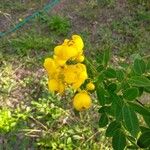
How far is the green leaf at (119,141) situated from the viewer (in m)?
1.65

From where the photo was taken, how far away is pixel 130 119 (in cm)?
138

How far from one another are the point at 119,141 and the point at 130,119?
0.30 meters

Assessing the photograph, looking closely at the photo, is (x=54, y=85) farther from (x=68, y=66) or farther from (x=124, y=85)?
(x=124, y=85)

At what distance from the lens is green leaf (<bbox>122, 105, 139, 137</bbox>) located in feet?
4.51

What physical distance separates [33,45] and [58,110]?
0.87 metres

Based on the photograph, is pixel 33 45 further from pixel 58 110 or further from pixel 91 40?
pixel 58 110

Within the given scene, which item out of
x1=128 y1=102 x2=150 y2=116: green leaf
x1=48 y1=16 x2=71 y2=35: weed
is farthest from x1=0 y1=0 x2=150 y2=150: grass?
x1=128 y1=102 x2=150 y2=116: green leaf

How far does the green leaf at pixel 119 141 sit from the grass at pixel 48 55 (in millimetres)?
619

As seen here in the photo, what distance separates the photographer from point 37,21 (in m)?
4.09

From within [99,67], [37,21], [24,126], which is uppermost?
[99,67]

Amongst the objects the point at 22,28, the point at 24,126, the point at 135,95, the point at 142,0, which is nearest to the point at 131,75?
the point at 135,95

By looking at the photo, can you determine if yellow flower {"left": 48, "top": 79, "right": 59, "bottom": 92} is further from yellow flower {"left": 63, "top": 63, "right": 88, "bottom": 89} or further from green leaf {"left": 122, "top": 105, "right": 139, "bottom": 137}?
green leaf {"left": 122, "top": 105, "right": 139, "bottom": 137}

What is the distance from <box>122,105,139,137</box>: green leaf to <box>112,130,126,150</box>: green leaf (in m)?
0.27

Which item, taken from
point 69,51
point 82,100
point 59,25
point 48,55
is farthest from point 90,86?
point 59,25
